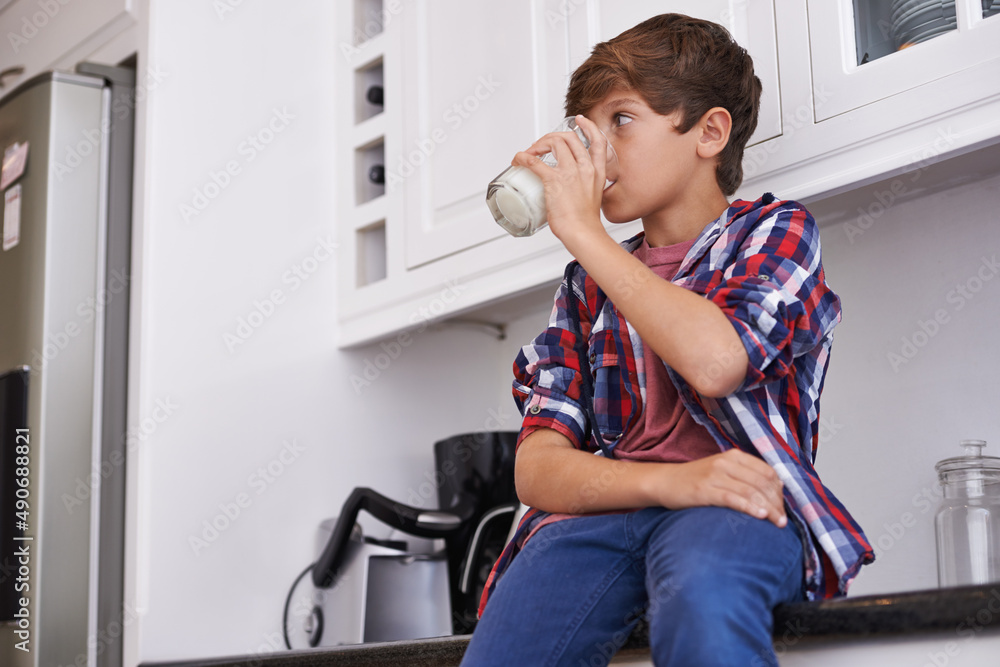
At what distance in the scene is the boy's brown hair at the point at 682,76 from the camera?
1041mm

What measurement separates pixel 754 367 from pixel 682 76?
37 cm

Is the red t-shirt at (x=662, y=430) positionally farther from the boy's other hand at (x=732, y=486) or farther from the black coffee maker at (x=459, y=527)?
the black coffee maker at (x=459, y=527)

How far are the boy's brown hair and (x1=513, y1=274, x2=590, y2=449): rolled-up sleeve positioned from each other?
0.21 metres

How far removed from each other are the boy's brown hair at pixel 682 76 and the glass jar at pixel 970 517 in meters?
0.45

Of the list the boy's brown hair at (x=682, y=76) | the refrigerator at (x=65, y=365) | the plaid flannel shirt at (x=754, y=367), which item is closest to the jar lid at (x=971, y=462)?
the plaid flannel shirt at (x=754, y=367)

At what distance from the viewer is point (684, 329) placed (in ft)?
2.70

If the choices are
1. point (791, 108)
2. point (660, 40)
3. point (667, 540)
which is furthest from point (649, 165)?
point (667, 540)

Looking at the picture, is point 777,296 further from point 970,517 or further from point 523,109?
point 523,109

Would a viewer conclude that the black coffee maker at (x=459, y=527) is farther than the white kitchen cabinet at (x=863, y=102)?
Yes

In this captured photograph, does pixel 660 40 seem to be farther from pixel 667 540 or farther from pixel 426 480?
pixel 426 480

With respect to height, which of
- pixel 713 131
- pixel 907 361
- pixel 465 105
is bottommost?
pixel 907 361

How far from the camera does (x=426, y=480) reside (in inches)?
73.8

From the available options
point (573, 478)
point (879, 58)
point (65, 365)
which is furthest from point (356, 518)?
point (879, 58)

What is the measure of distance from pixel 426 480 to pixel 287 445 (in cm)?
30
